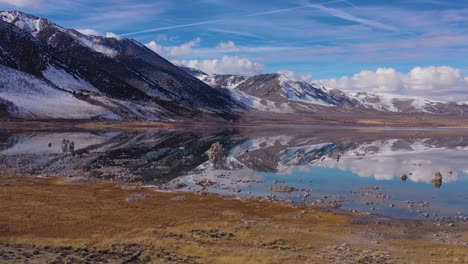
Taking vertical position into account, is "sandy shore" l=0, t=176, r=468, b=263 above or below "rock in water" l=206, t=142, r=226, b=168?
Answer: below

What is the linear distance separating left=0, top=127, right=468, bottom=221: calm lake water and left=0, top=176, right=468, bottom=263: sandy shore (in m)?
8.30

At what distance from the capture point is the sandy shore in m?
30.7

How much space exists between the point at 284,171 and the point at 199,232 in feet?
155

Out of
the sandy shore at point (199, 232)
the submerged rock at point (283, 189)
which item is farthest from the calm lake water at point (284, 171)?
the sandy shore at point (199, 232)

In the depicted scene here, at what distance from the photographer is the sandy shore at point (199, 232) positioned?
30.7 metres

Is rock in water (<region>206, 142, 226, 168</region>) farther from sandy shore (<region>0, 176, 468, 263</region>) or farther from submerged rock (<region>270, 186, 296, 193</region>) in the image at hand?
sandy shore (<region>0, 176, 468, 263</region>)

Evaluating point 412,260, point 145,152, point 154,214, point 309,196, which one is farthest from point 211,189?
point 145,152

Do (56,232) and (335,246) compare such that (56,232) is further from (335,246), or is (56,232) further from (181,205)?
(335,246)

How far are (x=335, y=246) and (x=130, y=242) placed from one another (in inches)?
590

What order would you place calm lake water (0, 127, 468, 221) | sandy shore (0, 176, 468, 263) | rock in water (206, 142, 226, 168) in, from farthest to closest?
rock in water (206, 142, 226, 168), calm lake water (0, 127, 468, 221), sandy shore (0, 176, 468, 263)

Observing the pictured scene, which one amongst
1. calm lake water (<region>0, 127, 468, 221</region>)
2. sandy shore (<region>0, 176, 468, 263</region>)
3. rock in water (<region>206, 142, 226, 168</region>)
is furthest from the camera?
rock in water (<region>206, 142, 226, 168</region>)

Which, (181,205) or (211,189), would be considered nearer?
(181,205)

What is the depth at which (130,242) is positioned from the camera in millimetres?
33562

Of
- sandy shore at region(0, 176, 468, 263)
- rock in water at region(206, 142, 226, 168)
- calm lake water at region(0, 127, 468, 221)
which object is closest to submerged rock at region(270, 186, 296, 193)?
calm lake water at region(0, 127, 468, 221)
